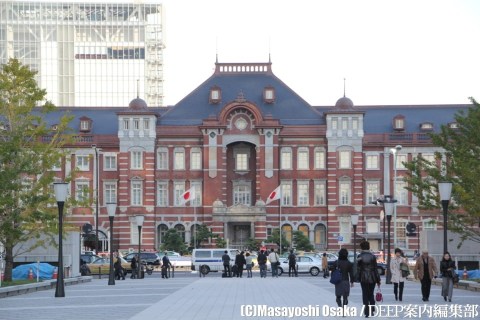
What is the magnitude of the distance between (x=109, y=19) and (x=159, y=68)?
9.65m

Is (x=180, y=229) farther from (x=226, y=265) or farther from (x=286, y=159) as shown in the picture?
(x=226, y=265)

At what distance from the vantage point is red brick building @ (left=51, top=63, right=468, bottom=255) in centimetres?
9844

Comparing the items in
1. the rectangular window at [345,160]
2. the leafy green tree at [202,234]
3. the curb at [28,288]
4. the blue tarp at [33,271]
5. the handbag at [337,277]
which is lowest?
the curb at [28,288]

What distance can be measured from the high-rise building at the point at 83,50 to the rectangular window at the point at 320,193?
65652 millimetres

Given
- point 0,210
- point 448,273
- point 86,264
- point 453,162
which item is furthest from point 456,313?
point 86,264

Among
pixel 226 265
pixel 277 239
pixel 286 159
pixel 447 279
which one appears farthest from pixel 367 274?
pixel 286 159

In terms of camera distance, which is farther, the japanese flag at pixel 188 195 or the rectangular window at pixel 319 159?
the rectangular window at pixel 319 159

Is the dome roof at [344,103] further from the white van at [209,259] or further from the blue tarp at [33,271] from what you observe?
the blue tarp at [33,271]

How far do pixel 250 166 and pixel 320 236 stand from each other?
8302mm

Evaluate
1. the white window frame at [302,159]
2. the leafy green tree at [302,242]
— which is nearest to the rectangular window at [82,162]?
the white window frame at [302,159]

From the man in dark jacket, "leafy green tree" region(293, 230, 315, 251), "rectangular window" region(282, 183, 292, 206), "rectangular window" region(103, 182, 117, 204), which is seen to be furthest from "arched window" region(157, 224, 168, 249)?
the man in dark jacket

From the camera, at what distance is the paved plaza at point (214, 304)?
28422 mm

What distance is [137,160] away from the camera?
99562 millimetres

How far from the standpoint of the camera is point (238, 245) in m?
99.7
